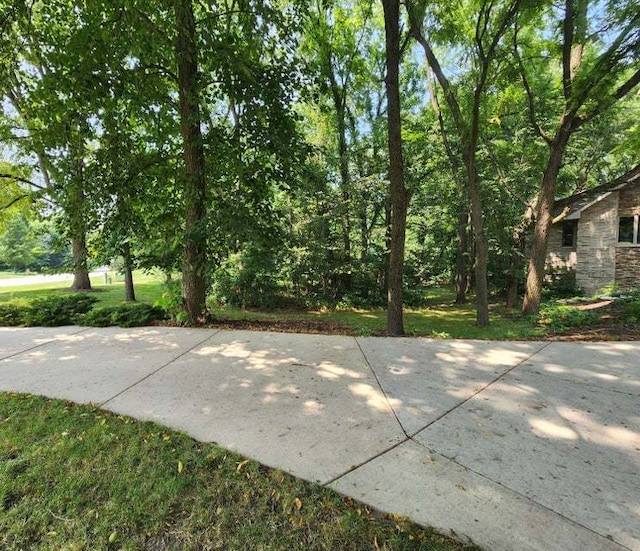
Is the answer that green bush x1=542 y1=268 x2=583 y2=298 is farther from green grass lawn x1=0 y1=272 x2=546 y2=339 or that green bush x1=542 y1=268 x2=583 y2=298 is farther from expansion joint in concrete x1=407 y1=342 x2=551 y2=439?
expansion joint in concrete x1=407 y1=342 x2=551 y2=439

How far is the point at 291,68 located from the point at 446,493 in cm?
600

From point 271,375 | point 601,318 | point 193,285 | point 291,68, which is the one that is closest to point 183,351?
point 271,375

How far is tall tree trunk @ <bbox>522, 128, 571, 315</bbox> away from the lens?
7.93 meters

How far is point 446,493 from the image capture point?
1.82m

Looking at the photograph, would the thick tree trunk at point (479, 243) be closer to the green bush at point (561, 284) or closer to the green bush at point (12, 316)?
the green bush at point (561, 284)

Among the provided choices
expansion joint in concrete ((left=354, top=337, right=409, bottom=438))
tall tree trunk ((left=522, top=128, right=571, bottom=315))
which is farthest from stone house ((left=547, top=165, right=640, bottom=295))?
expansion joint in concrete ((left=354, top=337, right=409, bottom=438))

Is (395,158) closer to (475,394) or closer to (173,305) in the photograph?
(475,394)

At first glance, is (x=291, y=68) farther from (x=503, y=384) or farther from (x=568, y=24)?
(x=568, y=24)

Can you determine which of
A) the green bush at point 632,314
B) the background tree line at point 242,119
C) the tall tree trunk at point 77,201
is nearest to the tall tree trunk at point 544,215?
the background tree line at point 242,119

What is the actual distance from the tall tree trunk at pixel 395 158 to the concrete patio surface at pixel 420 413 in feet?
3.21

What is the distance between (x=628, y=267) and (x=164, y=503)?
1653 centimetres

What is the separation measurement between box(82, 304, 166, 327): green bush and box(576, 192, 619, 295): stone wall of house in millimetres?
15194

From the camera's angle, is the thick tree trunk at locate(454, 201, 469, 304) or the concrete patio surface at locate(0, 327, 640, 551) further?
the thick tree trunk at locate(454, 201, 469, 304)

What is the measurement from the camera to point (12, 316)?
619 cm
